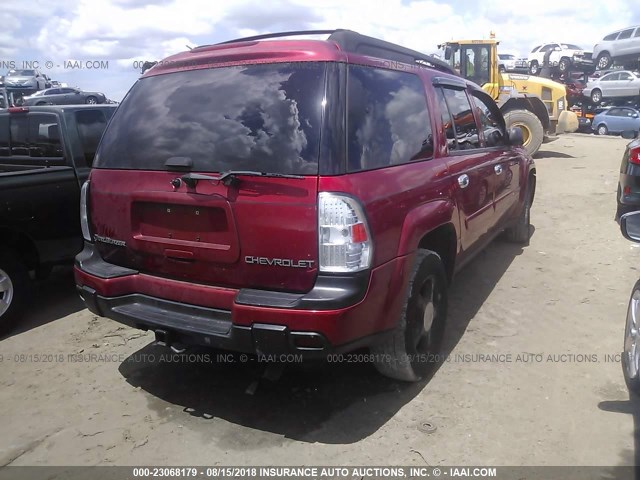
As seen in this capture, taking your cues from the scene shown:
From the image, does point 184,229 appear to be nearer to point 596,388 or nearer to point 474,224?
point 474,224

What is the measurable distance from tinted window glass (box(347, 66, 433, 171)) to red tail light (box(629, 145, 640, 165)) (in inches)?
140

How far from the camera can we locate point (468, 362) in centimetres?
383

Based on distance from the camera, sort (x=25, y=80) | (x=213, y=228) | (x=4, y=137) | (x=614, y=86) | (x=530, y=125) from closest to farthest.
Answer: (x=213, y=228) → (x=4, y=137) → (x=530, y=125) → (x=614, y=86) → (x=25, y=80)

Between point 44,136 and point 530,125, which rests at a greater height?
point 530,125

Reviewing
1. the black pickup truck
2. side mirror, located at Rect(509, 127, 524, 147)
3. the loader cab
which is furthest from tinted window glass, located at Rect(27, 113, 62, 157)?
the loader cab

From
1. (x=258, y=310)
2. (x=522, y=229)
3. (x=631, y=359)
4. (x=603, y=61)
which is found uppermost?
(x=603, y=61)

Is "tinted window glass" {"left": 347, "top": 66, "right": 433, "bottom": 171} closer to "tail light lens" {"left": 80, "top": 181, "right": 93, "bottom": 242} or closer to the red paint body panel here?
the red paint body panel

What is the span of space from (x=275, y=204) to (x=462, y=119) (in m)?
2.26

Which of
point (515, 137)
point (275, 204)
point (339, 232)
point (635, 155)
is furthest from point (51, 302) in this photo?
point (635, 155)

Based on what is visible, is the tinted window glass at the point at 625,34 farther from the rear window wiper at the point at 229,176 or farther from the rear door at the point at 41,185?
the rear window wiper at the point at 229,176

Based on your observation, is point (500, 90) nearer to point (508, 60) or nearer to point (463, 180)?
point (463, 180)

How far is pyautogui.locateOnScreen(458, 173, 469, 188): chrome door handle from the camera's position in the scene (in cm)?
390

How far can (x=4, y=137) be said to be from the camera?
5.23 metres

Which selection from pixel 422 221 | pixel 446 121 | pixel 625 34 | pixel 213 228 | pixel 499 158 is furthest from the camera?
pixel 625 34
